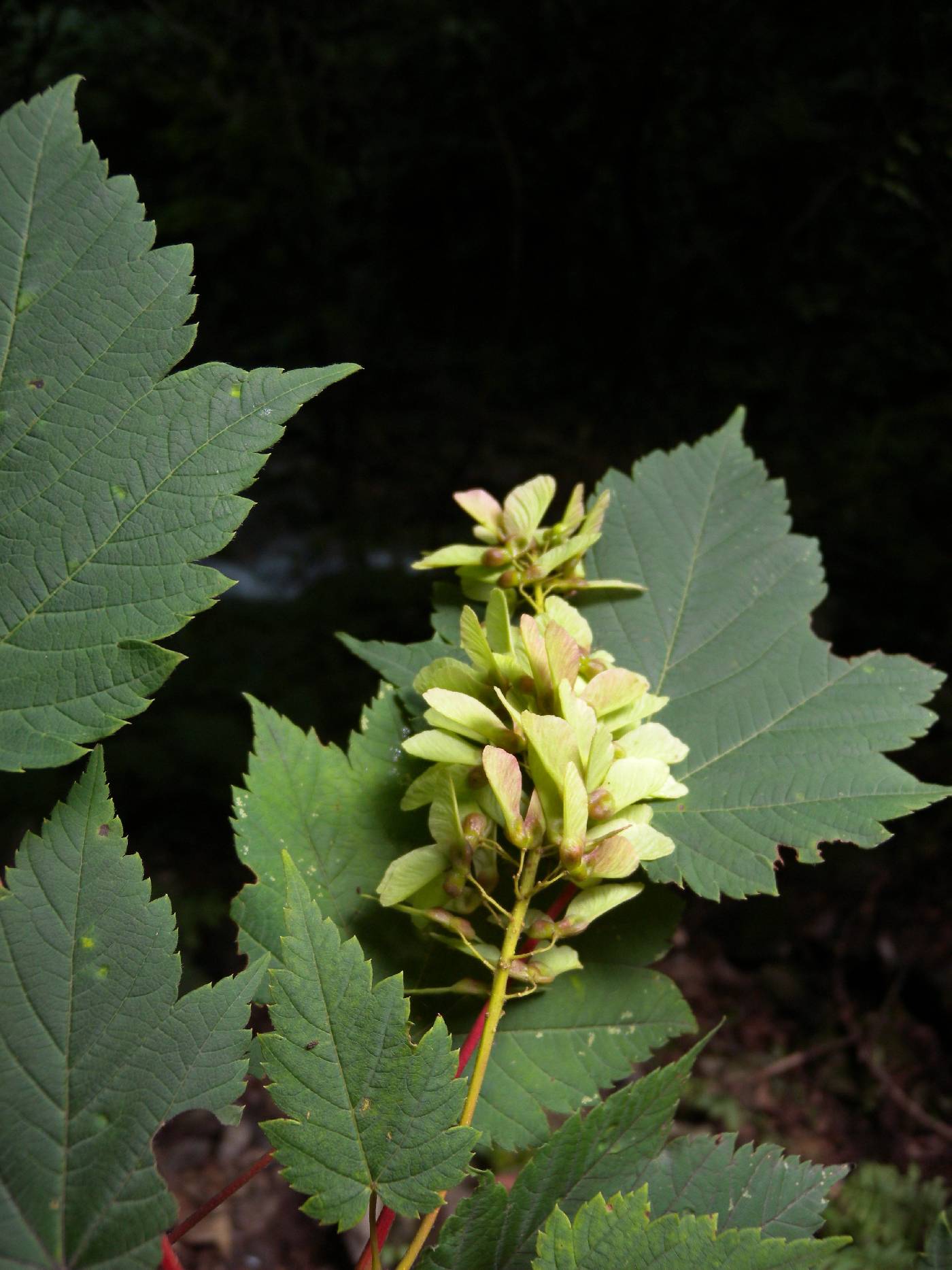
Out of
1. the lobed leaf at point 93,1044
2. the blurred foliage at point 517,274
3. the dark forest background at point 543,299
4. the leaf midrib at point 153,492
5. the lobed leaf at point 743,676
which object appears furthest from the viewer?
the blurred foliage at point 517,274

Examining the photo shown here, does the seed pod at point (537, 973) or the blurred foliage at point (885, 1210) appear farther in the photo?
the blurred foliage at point (885, 1210)

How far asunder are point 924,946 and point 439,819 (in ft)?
7.19

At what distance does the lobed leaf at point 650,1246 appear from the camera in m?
0.44

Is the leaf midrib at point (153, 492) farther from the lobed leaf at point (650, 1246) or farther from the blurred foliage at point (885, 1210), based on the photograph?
the blurred foliage at point (885, 1210)

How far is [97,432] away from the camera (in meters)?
0.54

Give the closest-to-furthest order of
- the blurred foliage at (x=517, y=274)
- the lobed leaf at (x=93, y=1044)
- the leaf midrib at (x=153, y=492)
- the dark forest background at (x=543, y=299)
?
1. the lobed leaf at (x=93, y=1044)
2. the leaf midrib at (x=153, y=492)
3. the dark forest background at (x=543, y=299)
4. the blurred foliage at (x=517, y=274)

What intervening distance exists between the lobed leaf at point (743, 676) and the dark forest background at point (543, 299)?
1493 millimetres

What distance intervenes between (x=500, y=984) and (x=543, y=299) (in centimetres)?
518

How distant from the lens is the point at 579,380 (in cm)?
520

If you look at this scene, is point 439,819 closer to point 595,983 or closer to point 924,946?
point 595,983

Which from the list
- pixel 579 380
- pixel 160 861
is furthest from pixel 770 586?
pixel 579 380

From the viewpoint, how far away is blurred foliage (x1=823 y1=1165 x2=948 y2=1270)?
53.7 inches

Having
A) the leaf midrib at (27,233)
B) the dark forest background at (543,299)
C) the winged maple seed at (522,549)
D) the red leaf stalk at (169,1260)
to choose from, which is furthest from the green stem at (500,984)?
the dark forest background at (543,299)

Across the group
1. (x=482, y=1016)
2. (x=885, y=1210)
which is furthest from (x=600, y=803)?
(x=885, y=1210)
